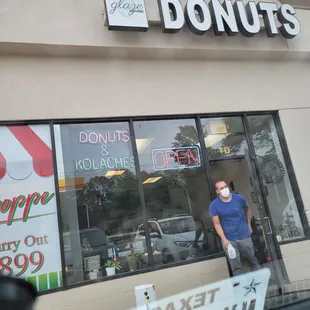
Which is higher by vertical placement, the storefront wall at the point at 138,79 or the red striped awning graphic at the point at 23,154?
the storefront wall at the point at 138,79

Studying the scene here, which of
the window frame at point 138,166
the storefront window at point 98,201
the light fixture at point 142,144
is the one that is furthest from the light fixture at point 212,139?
the storefront window at point 98,201

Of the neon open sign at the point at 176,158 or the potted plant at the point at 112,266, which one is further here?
the neon open sign at the point at 176,158

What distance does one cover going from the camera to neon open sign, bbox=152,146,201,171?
236 inches

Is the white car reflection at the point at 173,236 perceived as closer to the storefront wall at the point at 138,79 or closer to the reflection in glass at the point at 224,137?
the storefront wall at the point at 138,79

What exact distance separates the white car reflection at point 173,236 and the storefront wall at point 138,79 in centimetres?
25

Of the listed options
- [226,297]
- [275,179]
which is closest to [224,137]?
[275,179]

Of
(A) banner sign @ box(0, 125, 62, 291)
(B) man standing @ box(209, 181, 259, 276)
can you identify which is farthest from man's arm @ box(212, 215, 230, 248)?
(A) banner sign @ box(0, 125, 62, 291)

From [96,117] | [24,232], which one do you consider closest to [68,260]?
[24,232]

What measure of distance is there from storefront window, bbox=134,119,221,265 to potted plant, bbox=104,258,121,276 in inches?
19.2

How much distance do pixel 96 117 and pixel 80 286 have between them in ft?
8.89

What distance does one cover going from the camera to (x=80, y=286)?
4910mm

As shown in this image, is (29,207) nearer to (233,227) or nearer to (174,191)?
(174,191)

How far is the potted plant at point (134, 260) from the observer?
5.33 metres

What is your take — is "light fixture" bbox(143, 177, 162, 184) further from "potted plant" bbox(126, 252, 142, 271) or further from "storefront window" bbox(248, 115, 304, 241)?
"storefront window" bbox(248, 115, 304, 241)
